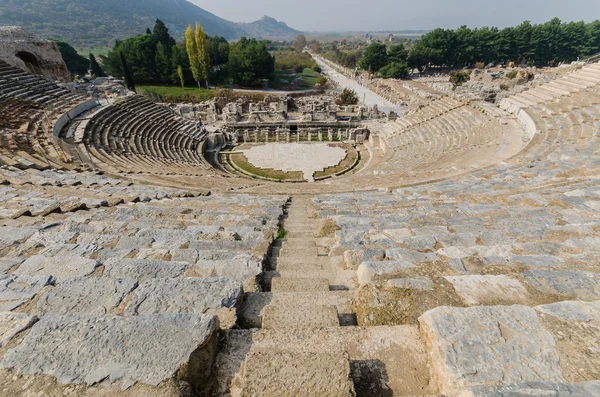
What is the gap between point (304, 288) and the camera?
126 inches

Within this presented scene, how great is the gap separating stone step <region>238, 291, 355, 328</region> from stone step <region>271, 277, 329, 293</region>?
203mm

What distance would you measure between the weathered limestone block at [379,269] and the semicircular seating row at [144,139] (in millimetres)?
12215


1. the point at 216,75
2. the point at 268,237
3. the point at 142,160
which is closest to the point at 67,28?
the point at 216,75

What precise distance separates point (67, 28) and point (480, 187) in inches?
9862

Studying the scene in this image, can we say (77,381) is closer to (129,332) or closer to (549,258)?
(129,332)

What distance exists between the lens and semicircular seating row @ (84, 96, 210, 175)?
1548 cm

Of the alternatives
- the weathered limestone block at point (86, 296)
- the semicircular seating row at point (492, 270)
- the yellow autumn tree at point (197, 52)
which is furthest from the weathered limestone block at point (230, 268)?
the yellow autumn tree at point (197, 52)

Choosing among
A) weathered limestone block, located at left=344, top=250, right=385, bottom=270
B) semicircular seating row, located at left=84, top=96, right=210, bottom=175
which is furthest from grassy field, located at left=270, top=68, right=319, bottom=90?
weathered limestone block, located at left=344, top=250, right=385, bottom=270

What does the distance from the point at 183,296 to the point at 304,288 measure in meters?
1.23

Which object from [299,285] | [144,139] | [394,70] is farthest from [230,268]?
[394,70]

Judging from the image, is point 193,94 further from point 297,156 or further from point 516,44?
point 516,44

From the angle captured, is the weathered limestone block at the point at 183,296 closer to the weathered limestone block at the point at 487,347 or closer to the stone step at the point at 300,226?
the weathered limestone block at the point at 487,347

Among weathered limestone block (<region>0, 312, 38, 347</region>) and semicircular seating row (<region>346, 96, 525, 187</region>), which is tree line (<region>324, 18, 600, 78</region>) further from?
weathered limestone block (<region>0, 312, 38, 347</region>)

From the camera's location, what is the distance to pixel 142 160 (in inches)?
645
